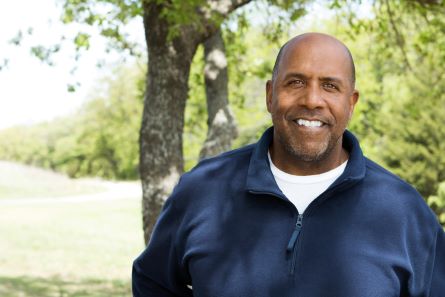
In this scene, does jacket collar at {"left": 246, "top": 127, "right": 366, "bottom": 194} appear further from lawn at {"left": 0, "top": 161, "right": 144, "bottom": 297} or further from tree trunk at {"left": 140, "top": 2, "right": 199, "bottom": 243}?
lawn at {"left": 0, "top": 161, "right": 144, "bottom": 297}

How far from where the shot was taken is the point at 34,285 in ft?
41.4

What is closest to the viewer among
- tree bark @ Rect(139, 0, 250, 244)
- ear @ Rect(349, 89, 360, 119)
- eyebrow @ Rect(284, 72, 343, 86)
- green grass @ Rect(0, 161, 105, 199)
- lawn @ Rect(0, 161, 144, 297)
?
eyebrow @ Rect(284, 72, 343, 86)

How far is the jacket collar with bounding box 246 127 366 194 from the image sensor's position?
2.30m

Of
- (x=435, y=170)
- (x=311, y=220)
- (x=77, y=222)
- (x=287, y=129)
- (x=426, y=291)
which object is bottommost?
(x=77, y=222)

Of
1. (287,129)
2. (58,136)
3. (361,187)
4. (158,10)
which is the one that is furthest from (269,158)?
(58,136)

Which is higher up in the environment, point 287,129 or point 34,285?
point 287,129

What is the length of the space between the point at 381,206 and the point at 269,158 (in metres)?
0.43

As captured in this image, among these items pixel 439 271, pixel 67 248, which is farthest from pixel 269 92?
pixel 67 248

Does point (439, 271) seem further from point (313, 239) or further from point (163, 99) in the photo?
point (163, 99)

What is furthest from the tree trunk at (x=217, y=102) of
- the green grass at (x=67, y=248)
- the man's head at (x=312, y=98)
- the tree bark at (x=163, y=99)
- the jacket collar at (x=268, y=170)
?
the man's head at (x=312, y=98)

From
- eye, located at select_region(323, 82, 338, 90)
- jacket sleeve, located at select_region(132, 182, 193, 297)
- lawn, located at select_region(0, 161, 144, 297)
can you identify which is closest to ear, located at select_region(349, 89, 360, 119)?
eye, located at select_region(323, 82, 338, 90)

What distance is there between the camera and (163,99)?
7.59 metres

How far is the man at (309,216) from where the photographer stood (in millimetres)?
2225

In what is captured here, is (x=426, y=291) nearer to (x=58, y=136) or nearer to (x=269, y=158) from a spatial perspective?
(x=269, y=158)
